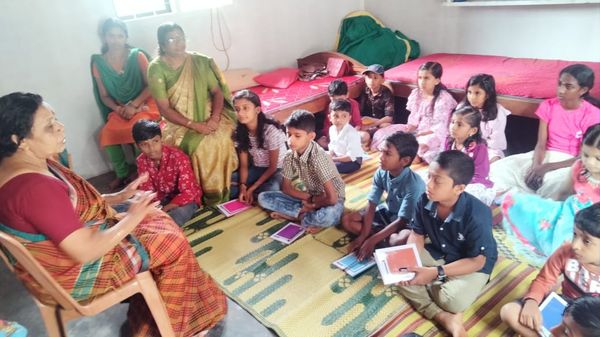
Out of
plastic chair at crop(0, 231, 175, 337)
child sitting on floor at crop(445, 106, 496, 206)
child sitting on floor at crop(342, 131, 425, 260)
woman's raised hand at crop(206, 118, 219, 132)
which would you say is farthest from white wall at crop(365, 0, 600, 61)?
plastic chair at crop(0, 231, 175, 337)

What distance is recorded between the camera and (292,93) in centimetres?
411

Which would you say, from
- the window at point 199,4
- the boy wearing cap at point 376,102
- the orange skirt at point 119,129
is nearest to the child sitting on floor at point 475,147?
the boy wearing cap at point 376,102

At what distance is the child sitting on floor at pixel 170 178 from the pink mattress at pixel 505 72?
2.43 metres

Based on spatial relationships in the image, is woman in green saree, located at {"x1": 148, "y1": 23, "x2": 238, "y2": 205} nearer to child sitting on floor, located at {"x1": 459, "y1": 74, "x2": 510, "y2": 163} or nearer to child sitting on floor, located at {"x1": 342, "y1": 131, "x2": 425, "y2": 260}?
child sitting on floor, located at {"x1": 342, "y1": 131, "x2": 425, "y2": 260}

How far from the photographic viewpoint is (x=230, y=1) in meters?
4.16

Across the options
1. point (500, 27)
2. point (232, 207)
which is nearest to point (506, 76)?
point (500, 27)

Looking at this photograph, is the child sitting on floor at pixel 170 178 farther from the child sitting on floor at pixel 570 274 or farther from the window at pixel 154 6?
the child sitting on floor at pixel 570 274

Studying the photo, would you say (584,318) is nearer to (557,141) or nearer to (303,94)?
(557,141)

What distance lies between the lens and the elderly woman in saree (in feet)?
4.39

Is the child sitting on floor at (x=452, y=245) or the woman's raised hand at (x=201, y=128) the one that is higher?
the woman's raised hand at (x=201, y=128)

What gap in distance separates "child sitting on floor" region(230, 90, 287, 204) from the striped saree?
3.85ft

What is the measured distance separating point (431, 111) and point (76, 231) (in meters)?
3.01

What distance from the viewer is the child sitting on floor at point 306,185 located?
2.46 m

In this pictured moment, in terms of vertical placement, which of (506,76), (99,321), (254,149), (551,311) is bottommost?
(99,321)
